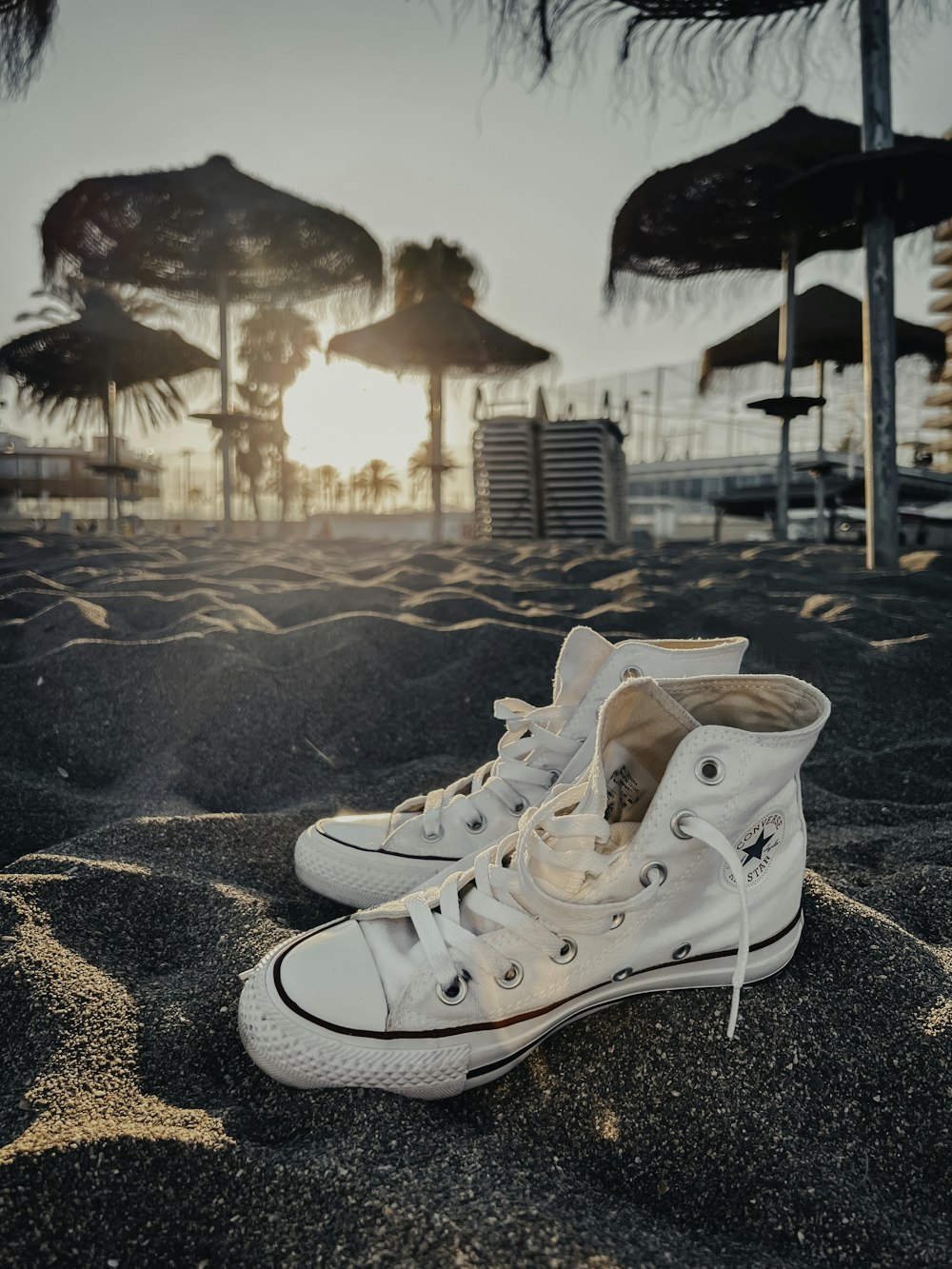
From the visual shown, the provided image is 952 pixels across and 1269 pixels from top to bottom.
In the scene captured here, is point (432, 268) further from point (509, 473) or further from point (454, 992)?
point (454, 992)

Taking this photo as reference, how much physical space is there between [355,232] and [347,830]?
10.4 m

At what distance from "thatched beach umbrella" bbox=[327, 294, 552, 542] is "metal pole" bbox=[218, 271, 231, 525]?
54.2 inches

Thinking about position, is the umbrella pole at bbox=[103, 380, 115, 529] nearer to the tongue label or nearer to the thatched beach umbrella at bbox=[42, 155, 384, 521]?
the thatched beach umbrella at bbox=[42, 155, 384, 521]

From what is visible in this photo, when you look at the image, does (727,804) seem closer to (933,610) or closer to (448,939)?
(448,939)

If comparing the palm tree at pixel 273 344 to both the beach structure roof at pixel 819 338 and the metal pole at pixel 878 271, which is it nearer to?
the beach structure roof at pixel 819 338

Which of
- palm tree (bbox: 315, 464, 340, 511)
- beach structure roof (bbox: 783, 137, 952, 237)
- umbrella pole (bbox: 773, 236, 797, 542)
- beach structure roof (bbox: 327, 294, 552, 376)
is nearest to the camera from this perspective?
beach structure roof (bbox: 783, 137, 952, 237)

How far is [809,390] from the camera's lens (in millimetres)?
14406

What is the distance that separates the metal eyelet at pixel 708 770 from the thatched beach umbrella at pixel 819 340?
10495 mm

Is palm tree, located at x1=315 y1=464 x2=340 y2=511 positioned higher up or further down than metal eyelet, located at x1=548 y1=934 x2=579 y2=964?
higher up

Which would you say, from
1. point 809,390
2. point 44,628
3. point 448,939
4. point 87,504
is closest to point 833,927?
point 448,939

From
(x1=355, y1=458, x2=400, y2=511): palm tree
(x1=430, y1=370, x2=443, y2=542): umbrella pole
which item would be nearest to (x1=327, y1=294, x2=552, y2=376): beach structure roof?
(x1=430, y1=370, x2=443, y2=542): umbrella pole

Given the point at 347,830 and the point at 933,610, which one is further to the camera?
the point at 933,610

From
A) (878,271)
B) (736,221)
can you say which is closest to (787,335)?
(736,221)

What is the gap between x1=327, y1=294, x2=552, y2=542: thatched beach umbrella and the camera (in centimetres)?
1071
